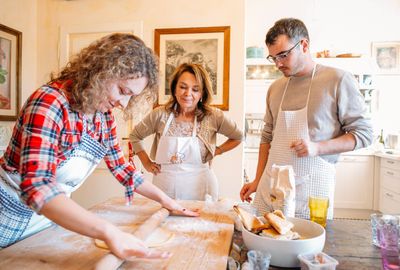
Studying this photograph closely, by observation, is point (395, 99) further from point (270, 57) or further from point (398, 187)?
point (270, 57)

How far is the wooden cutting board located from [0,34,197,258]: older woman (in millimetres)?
88

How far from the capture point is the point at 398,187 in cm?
336

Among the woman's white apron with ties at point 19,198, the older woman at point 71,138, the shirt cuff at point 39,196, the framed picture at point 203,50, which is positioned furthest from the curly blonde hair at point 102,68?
the framed picture at point 203,50

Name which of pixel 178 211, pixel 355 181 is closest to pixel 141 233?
pixel 178 211

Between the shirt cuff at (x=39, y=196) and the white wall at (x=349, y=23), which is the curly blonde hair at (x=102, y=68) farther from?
the white wall at (x=349, y=23)

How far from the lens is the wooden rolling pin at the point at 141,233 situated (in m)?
0.66

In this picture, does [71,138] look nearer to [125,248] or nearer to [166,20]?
[125,248]

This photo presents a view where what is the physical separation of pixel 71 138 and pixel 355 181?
384 centimetres

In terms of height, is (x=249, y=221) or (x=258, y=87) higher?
(x=258, y=87)

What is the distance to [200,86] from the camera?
1699 millimetres

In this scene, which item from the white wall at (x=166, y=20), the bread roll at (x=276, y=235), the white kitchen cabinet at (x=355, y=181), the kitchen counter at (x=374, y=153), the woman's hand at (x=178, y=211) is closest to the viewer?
the bread roll at (x=276, y=235)

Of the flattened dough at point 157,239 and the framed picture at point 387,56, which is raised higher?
the framed picture at point 387,56

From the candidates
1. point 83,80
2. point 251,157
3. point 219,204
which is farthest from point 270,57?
point 251,157

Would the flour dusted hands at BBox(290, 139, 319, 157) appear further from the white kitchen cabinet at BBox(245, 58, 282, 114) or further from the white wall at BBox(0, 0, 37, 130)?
the white kitchen cabinet at BBox(245, 58, 282, 114)
